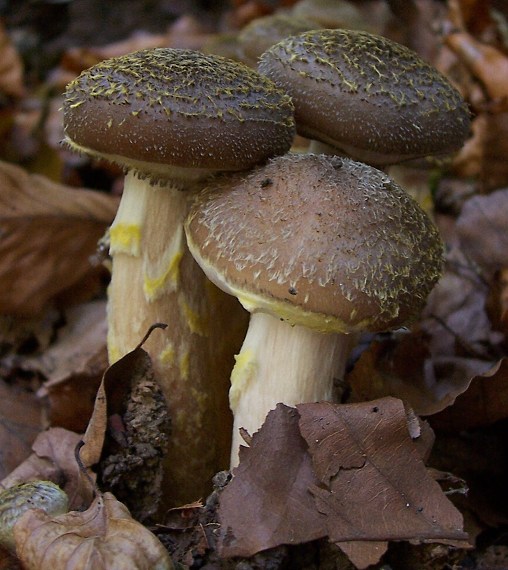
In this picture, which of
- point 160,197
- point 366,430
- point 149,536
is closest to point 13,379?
point 160,197

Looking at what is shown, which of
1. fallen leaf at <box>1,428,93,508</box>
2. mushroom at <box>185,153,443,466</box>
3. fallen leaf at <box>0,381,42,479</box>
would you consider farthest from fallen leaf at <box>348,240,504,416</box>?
fallen leaf at <box>0,381,42,479</box>

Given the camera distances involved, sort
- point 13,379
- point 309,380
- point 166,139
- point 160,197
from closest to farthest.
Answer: point 166,139, point 309,380, point 160,197, point 13,379

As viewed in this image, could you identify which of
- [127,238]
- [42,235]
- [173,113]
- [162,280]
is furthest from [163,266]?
[42,235]

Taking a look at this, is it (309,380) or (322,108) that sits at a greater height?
(322,108)

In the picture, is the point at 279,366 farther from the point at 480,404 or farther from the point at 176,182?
the point at 480,404

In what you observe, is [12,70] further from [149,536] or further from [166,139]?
[149,536]

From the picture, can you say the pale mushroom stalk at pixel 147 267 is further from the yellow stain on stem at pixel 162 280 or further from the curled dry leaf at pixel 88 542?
the curled dry leaf at pixel 88 542
